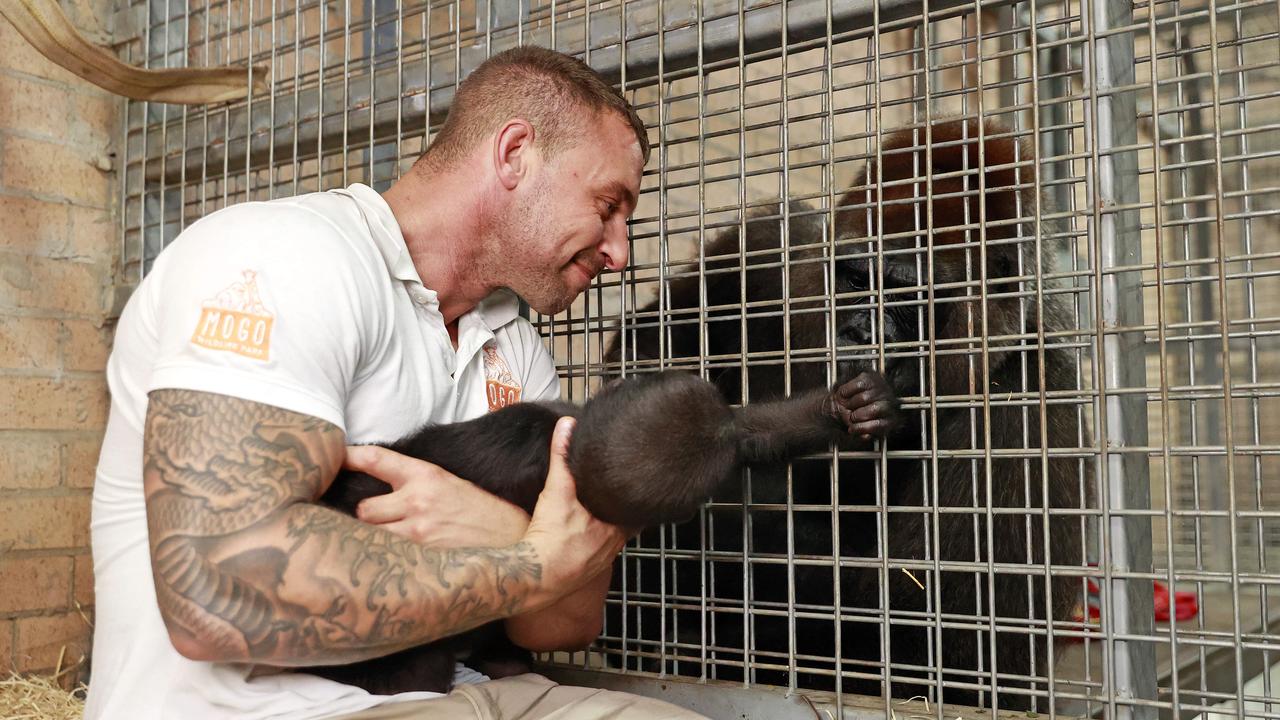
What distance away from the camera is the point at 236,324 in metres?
1.38

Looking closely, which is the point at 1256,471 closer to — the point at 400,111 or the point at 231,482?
the point at 231,482

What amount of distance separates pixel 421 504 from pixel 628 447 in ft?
1.11

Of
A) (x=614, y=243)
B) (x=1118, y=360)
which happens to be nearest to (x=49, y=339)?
(x=614, y=243)

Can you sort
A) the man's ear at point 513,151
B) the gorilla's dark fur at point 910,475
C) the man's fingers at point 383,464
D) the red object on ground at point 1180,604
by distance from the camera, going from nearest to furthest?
the man's fingers at point 383,464
the man's ear at point 513,151
the gorilla's dark fur at point 910,475
the red object on ground at point 1180,604

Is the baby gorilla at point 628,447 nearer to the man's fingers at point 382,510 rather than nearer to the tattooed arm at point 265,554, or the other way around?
the man's fingers at point 382,510

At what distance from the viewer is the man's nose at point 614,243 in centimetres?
191

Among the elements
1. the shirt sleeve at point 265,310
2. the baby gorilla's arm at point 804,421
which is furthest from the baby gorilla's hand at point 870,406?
the shirt sleeve at point 265,310

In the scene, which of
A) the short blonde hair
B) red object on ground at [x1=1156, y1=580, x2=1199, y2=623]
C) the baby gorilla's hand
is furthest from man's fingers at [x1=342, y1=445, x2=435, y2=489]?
red object on ground at [x1=1156, y1=580, x2=1199, y2=623]

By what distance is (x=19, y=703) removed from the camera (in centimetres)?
246

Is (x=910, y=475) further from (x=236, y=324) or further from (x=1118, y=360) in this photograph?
(x=236, y=324)

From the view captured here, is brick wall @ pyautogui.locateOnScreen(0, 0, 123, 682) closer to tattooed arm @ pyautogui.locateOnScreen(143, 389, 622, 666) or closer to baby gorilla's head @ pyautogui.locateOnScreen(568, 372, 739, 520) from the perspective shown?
tattooed arm @ pyautogui.locateOnScreen(143, 389, 622, 666)

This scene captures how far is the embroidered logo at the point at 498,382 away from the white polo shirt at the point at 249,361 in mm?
178

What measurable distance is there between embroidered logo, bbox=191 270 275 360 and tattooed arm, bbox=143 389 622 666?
0.07 m

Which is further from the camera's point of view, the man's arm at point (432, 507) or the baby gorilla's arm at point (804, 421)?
the baby gorilla's arm at point (804, 421)
